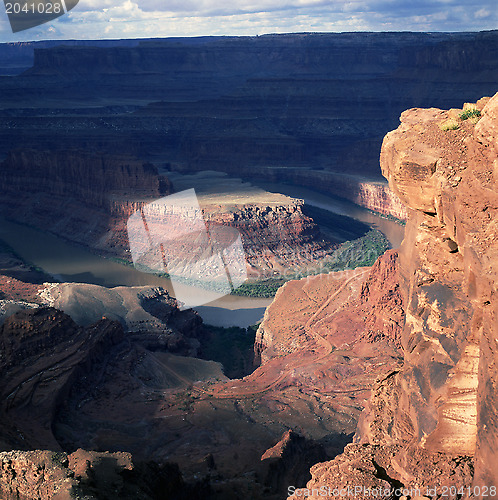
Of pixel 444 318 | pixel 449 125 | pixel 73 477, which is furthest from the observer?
pixel 73 477

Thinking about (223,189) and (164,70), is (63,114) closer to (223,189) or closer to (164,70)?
(164,70)

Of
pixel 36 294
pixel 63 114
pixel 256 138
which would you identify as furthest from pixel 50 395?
pixel 63 114

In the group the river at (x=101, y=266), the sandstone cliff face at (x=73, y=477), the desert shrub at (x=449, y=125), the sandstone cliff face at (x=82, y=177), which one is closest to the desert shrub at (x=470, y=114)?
the desert shrub at (x=449, y=125)

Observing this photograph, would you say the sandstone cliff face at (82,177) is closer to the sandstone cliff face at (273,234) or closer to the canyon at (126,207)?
the canyon at (126,207)

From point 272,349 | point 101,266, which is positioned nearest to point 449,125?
point 272,349

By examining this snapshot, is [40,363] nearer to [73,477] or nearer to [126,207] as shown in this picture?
[73,477]

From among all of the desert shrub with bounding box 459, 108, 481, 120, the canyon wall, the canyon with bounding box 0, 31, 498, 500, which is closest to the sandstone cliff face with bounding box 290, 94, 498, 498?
the canyon with bounding box 0, 31, 498, 500
